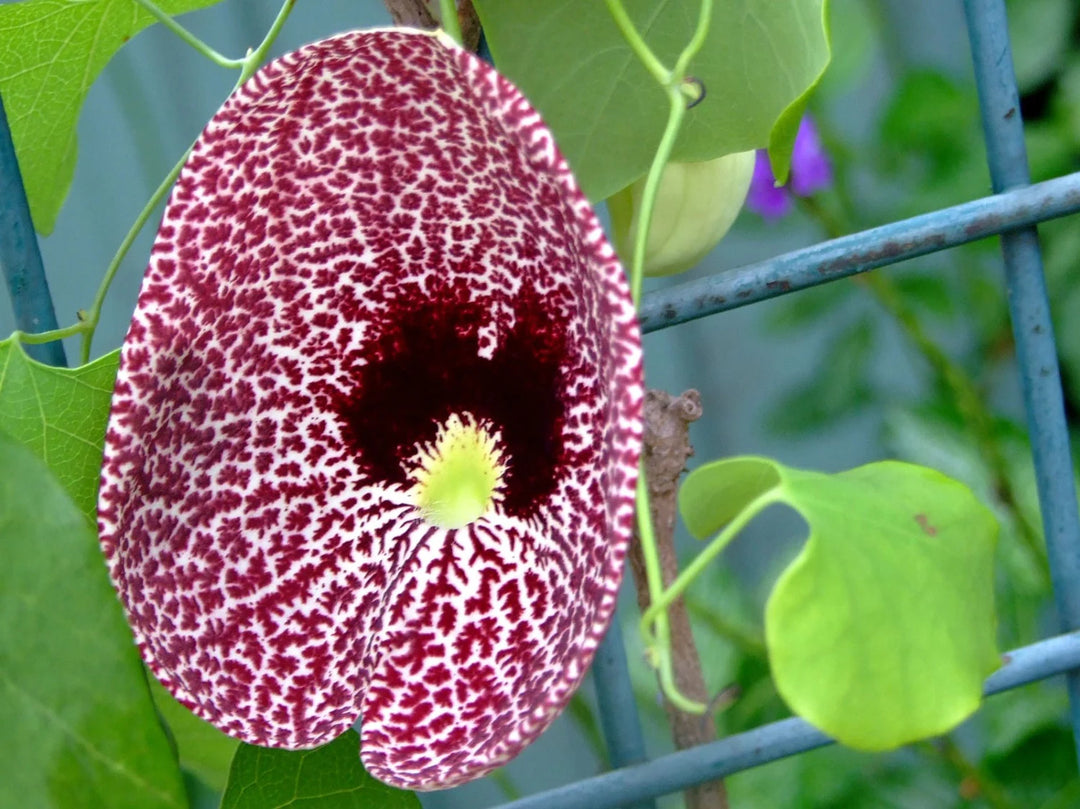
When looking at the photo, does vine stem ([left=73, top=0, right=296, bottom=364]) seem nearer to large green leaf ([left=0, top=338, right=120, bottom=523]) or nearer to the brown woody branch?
large green leaf ([left=0, top=338, right=120, bottom=523])

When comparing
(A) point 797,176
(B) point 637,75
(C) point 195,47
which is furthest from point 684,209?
(A) point 797,176

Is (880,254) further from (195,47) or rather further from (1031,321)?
(195,47)

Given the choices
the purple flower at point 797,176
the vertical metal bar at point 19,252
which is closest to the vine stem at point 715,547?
the vertical metal bar at point 19,252

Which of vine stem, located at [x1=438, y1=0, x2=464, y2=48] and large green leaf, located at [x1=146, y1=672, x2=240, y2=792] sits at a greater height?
vine stem, located at [x1=438, y1=0, x2=464, y2=48]

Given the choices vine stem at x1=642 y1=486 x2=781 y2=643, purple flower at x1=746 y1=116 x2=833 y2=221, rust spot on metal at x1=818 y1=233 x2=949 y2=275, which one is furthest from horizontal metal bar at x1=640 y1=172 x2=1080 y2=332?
purple flower at x1=746 y1=116 x2=833 y2=221

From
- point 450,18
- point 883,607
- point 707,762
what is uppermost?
point 450,18
